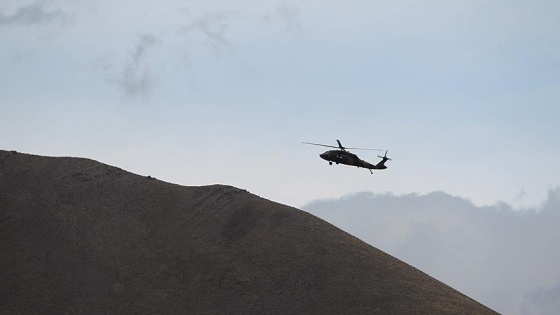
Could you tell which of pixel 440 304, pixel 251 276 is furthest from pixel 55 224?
pixel 440 304

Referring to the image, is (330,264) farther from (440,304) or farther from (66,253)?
(66,253)

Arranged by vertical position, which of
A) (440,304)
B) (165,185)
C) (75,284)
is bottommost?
(75,284)

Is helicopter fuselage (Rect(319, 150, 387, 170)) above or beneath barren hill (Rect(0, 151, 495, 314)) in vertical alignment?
above

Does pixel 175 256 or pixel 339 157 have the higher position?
pixel 339 157

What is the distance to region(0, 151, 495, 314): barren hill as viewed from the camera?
8650 centimetres

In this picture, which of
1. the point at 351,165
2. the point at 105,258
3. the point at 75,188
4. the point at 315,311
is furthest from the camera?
the point at 75,188

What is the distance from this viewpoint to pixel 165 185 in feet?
352

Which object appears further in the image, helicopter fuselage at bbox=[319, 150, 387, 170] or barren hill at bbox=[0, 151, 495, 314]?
helicopter fuselage at bbox=[319, 150, 387, 170]

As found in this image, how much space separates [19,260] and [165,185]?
762 inches

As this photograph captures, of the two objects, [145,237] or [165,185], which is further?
[165,185]

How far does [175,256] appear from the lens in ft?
311

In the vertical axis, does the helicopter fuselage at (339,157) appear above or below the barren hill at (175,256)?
above

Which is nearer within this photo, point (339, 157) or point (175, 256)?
point (339, 157)

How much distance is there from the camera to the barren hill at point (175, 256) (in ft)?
284
